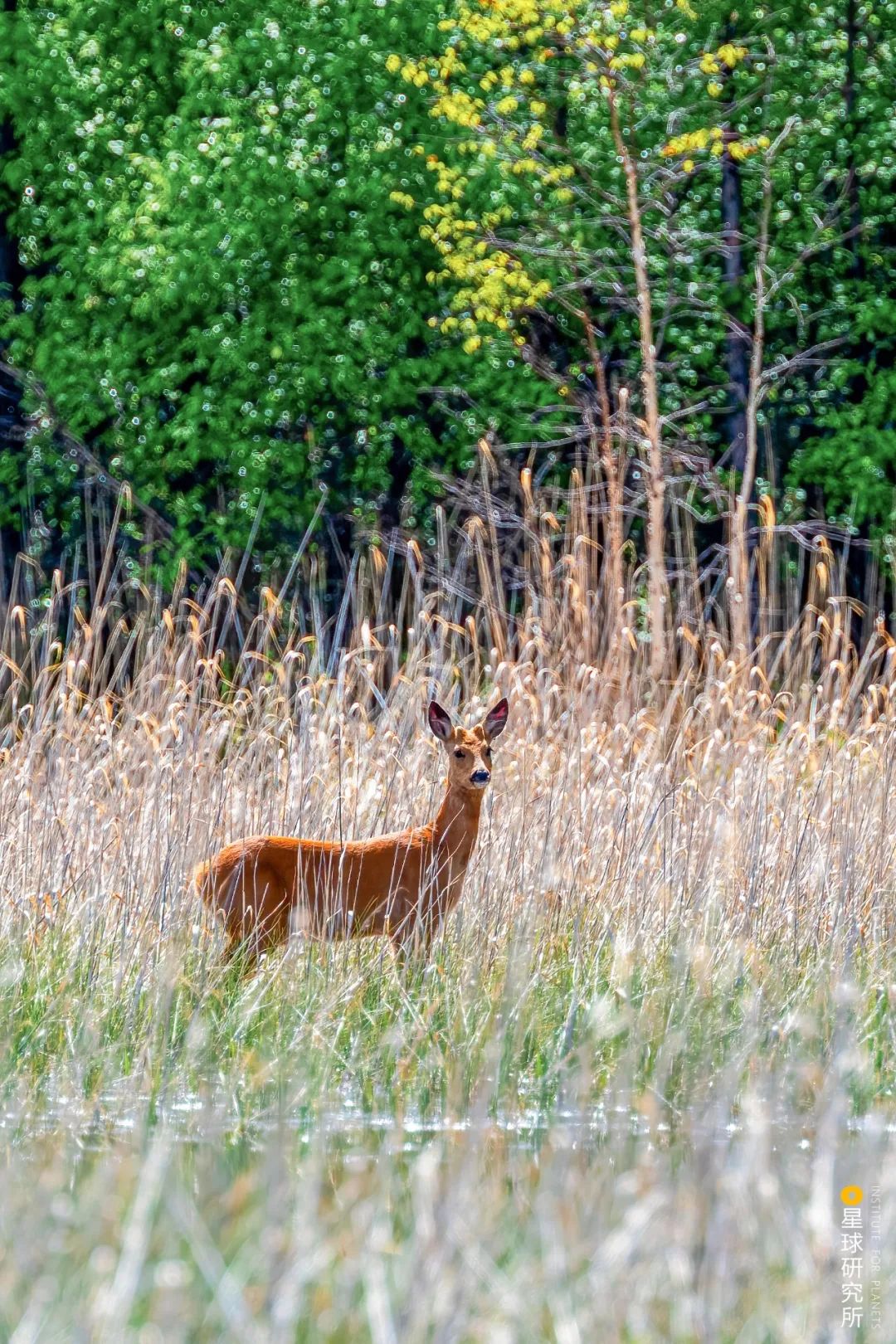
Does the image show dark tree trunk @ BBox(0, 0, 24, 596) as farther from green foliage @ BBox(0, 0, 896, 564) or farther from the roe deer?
the roe deer

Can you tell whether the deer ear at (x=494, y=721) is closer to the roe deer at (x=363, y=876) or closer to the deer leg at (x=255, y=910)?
the roe deer at (x=363, y=876)

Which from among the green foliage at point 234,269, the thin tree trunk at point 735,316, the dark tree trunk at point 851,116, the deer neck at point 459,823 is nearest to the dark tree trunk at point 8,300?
the green foliage at point 234,269

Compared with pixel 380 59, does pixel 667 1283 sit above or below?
Answer: below

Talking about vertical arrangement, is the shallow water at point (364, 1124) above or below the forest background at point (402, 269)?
below

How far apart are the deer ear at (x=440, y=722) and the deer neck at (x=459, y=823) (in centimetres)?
17

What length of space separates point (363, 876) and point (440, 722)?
0.51 meters

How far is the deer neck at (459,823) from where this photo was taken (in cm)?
486

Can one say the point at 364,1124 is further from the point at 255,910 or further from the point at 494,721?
the point at 494,721

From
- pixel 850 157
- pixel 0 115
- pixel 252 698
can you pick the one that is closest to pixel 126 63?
pixel 0 115

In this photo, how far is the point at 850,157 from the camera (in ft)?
44.8

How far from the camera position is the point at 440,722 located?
4695 mm

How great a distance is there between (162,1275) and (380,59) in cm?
1176

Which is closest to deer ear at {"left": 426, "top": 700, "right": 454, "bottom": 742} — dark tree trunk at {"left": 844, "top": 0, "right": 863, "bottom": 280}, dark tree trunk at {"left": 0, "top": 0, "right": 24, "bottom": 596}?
dark tree trunk at {"left": 844, "top": 0, "right": 863, "bottom": 280}

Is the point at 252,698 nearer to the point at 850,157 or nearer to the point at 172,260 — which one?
the point at 172,260
